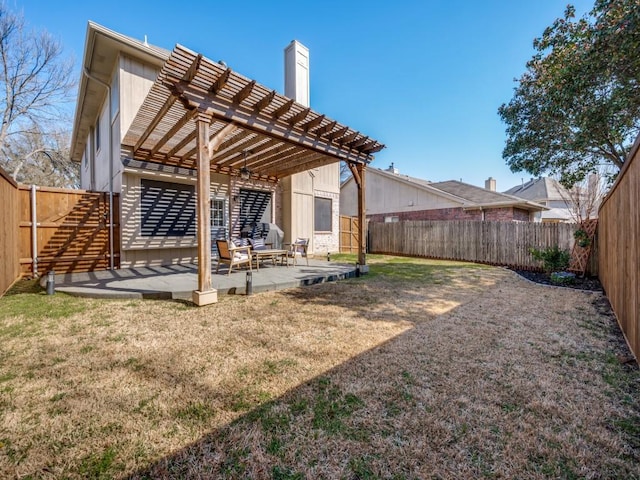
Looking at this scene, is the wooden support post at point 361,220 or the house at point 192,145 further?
the wooden support post at point 361,220

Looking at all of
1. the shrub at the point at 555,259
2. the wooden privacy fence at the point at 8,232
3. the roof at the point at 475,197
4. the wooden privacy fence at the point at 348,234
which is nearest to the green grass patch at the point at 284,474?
the wooden privacy fence at the point at 8,232

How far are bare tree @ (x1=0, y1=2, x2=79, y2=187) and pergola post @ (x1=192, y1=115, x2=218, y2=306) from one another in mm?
15239

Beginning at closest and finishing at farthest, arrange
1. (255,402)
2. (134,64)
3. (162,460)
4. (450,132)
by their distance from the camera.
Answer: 1. (162,460)
2. (255,402)
3. (134,64)
4. (450,132)

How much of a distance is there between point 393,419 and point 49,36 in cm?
2045

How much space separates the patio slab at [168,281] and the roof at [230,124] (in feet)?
8.38

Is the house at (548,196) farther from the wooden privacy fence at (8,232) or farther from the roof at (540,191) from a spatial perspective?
the wooden privacy fence at (8,232)

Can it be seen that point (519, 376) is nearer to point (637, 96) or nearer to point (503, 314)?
point (503, 314)

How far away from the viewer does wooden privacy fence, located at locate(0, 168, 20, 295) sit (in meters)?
4.88

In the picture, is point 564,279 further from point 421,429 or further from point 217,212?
point 217,212

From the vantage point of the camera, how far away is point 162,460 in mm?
1572

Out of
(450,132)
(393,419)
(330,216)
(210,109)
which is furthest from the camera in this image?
(450,132)

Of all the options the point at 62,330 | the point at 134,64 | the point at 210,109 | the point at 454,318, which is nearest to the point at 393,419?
the point at 454,318

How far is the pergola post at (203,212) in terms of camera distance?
4.34 m

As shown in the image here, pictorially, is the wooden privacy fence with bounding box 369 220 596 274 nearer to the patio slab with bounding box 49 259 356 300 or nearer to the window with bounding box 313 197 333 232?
the window with bounding box 313 197 333 232
